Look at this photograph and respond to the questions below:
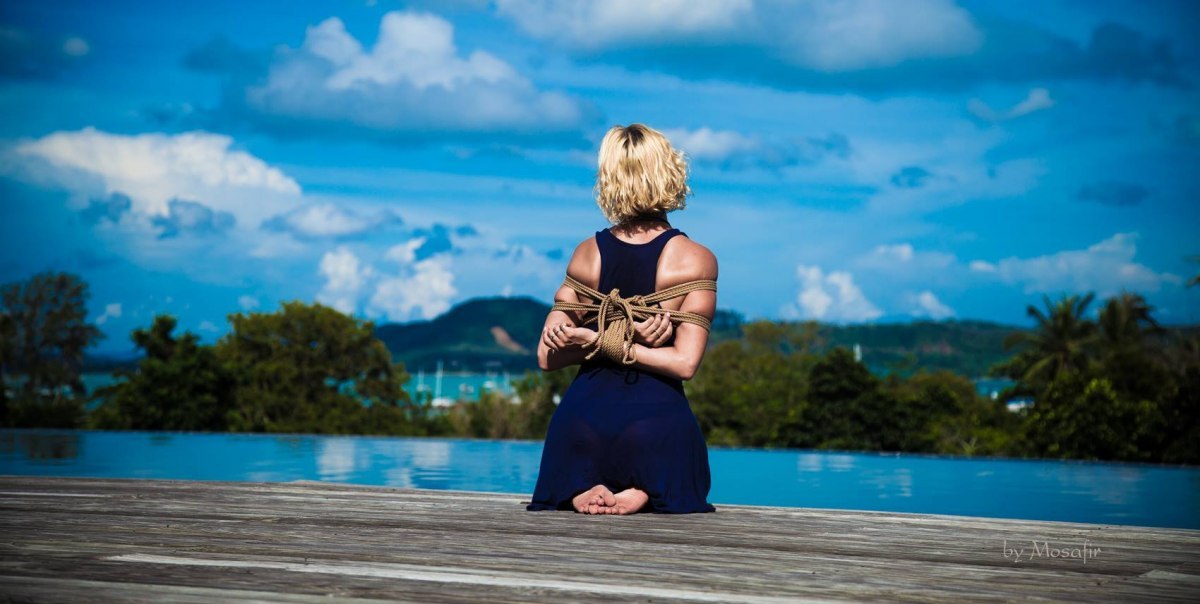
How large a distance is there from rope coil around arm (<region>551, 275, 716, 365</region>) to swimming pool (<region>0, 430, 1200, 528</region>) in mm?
5842

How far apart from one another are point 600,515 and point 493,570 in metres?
1.27

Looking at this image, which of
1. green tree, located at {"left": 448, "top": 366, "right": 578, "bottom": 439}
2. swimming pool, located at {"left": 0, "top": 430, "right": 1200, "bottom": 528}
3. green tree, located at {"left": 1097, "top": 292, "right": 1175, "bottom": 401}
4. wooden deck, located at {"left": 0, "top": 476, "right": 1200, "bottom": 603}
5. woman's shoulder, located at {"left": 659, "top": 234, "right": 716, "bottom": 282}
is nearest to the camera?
wooden deck, located at {"left": 0, "top": 476, "right": 1200, "bottom": 603}

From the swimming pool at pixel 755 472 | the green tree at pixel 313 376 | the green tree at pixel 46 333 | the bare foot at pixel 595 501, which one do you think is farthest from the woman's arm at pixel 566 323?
the green tree at pixel 46 333

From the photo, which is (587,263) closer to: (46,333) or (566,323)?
(566,323)

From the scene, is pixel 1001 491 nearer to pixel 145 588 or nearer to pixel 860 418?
pixel 860 418

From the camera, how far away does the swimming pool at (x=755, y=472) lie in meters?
10.6

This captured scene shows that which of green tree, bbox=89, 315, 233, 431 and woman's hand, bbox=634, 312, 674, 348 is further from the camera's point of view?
green tree, bbox=89, 315, 233, 431

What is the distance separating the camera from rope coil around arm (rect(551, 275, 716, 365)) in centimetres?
366

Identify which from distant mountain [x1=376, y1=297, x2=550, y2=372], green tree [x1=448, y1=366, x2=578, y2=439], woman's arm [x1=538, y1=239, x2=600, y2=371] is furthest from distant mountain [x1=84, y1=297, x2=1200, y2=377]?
woman's arm [x1=538, y1=239, x2=600, y2=371]

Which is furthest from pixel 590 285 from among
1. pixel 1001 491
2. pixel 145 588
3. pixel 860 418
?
pixel 860 418

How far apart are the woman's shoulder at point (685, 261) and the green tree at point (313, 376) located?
16.9m

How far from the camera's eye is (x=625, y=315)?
3740 millimetres

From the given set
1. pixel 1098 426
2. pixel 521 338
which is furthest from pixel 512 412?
pixel 521 338

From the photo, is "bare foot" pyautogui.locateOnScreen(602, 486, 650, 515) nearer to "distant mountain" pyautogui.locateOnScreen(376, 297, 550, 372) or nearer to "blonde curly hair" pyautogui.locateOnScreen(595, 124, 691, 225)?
"blonde curly hair" pyautogui.locateOnScreen(595, 124, 691, 225)
